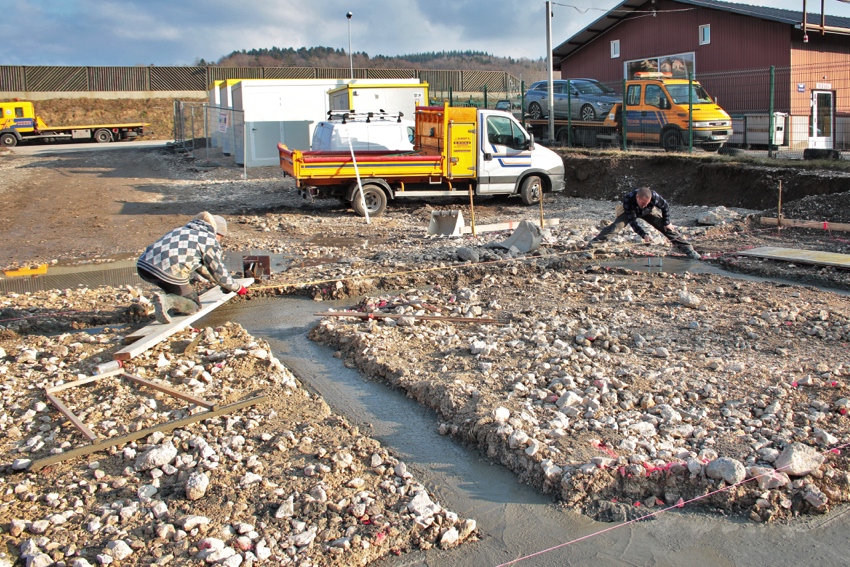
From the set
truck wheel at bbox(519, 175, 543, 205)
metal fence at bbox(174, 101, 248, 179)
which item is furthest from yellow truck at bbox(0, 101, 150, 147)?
truck wheel at bbox(519, 175, 543, 205)

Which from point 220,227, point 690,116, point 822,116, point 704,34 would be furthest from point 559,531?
point 704,34

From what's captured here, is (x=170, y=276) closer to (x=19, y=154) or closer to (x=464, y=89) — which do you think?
(x=19, y=154)

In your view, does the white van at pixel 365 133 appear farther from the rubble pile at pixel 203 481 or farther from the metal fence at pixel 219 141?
the rubble pile at pixel 203 481

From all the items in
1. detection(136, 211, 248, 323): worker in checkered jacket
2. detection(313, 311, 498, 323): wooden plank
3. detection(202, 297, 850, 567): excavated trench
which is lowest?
detection(202, 297, 850, 567): excavated trench

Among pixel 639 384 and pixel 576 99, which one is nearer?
pixel 639 384

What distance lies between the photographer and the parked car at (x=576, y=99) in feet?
83.3

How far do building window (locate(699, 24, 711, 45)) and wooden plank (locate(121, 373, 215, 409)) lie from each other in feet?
91.8

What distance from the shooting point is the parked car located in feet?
83.3

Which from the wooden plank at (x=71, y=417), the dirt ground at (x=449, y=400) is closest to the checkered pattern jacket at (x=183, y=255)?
the dirt ground at (x=449, y=400)

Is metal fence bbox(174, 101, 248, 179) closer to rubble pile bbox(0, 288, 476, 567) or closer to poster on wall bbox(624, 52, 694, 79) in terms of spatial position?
poster on wall bbox(624, 52, 694, 79)

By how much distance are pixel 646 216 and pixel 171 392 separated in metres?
7.80

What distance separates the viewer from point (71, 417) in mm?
5844

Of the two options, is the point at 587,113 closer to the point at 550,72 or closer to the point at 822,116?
the point at 550,72

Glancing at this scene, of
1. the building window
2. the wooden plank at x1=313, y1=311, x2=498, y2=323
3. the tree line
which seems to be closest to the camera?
the wooden plank at x1=313, y1=311, x2=498, y2=323
